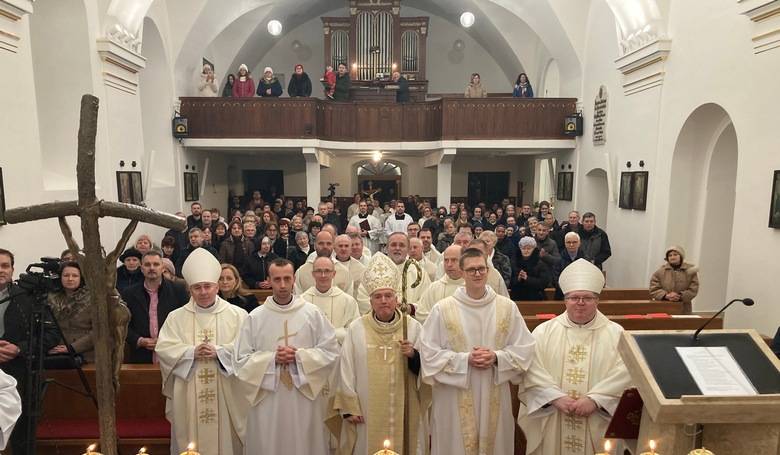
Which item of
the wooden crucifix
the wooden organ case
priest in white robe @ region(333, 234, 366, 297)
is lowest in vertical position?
priest in white robe @ region(333, 234, 366, 297)

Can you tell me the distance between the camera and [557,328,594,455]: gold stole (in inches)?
126

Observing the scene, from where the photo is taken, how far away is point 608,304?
616 cm

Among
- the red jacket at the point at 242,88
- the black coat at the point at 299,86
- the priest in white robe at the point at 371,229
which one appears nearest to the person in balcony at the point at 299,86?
the black coat at the point at 299,86

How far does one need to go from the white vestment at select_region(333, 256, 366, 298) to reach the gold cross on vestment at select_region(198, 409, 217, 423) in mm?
2450

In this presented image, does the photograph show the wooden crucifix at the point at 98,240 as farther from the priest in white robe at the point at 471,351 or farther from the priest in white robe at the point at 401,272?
the priest in white robe at the point at 401,272

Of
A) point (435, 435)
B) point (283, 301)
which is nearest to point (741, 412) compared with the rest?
point (435, 435)

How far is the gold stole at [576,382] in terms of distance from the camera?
3205 millimetres

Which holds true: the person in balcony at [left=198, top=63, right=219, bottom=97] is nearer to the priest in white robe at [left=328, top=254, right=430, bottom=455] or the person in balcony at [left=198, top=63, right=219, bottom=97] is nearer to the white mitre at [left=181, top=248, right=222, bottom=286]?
the white mitre at [left=181, top=248, right=222, bottom=286]

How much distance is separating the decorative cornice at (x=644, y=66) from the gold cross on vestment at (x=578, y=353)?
24.9 feet

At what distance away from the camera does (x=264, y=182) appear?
19703 mm

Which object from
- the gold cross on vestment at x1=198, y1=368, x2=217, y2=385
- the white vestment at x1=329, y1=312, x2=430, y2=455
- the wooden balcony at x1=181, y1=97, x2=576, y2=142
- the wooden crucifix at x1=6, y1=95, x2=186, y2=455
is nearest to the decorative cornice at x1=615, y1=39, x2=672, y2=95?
the wooden balcony at x1=181, y1=97, x2=576, y2=142

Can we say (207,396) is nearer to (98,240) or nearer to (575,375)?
(98,240)

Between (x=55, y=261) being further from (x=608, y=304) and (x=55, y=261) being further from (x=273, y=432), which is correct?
(x=608, y=304)

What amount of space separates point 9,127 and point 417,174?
14.9 meters
